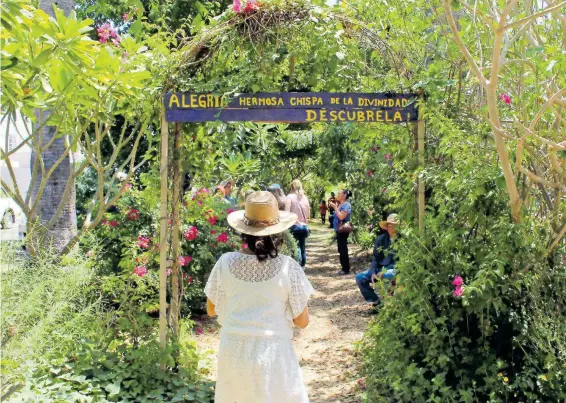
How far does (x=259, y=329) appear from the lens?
3.10 meters

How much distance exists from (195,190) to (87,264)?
1.94m

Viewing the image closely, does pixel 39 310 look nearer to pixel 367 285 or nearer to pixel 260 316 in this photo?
pixel 260 316

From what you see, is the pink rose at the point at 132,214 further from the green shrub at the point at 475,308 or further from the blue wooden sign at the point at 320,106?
the green shrub at the point at 475,308

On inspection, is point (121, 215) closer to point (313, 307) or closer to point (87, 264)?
point (87, 264)

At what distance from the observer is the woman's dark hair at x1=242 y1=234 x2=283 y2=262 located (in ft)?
10.3

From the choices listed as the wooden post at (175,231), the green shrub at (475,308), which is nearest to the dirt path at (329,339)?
the wooden post at (175,231)

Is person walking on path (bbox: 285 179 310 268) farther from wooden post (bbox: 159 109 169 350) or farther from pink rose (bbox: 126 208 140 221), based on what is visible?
wooden post (bbox: 159 109 169 350)

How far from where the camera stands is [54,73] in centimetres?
331

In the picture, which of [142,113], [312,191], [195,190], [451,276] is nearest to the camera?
[451,276]

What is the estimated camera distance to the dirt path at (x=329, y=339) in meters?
5.52

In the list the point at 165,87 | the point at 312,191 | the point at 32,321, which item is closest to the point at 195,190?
the point at 165,87

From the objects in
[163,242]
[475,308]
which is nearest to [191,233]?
[163,242]

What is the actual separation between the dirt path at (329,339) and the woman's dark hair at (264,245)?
244 centimetres

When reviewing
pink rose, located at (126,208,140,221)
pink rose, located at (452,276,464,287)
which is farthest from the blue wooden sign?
pink rose, located at (126,208,140,221)
